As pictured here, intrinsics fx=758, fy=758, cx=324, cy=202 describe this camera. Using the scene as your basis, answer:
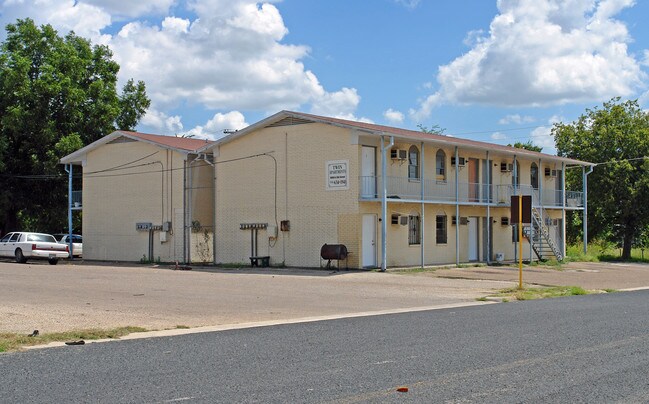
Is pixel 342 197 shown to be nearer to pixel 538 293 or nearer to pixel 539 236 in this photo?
pixel 538 293

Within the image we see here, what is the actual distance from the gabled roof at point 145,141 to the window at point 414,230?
413 inches

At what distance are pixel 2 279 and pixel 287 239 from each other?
41.3ft

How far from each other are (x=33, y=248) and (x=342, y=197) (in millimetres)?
14808

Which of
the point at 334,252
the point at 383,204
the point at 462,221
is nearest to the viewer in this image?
the point at 334,252

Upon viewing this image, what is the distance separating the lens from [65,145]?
4247 centimetres

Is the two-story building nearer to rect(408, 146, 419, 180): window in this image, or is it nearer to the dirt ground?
rect(408, 146, 419, 180): window

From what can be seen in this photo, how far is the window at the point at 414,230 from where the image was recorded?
32.8 meters

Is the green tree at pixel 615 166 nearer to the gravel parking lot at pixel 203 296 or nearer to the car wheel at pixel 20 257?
the gravel parking lot at pixel 203 296

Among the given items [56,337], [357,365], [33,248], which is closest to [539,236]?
[33,248]

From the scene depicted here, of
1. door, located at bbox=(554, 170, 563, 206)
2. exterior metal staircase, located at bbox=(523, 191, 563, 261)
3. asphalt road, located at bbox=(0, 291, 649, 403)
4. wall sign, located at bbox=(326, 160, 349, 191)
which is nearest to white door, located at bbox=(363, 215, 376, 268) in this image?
wall sign, located at bbox=(326, 160, 349, 191)

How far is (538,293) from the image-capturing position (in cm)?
2072

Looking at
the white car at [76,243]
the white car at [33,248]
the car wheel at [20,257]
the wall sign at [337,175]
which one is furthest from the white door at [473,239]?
the white car at [76,243]

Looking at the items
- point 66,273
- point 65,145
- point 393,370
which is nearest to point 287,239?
point 66,273

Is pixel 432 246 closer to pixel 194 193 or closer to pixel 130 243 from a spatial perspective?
pixel 194 193
